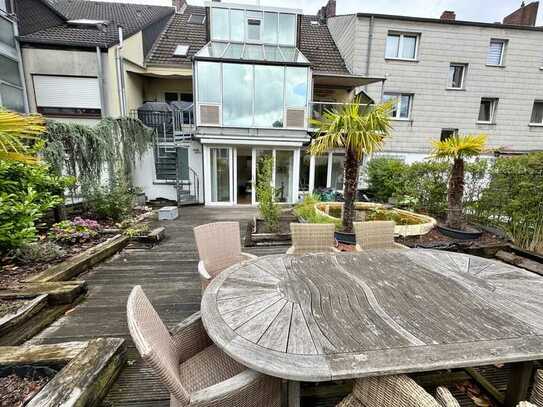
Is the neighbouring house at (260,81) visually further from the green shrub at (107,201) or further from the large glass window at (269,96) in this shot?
the green shrub at (107,201)

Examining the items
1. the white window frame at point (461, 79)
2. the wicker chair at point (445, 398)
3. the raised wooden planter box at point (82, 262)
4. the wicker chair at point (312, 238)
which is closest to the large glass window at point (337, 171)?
the white window frame at point (461, 79)

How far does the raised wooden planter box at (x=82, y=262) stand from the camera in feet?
9.06

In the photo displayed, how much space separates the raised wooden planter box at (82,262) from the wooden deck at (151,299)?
0.11m

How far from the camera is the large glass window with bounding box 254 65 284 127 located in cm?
790

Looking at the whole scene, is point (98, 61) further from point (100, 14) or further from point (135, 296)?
point (135, 296)

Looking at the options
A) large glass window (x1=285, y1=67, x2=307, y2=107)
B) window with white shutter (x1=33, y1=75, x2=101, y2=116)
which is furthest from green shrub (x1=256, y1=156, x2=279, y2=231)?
window with white shutter (x1=33, y1=75, x2=101, y2=116)

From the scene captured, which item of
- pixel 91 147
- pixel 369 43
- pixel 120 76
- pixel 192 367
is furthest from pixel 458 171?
pixel 120 76

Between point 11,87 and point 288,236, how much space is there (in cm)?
911

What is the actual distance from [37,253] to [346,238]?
4247mm

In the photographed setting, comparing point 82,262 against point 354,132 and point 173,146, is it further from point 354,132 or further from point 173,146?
point 173,146

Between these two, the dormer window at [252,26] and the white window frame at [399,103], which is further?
the white window frame at [399,103]

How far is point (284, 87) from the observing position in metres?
8.07

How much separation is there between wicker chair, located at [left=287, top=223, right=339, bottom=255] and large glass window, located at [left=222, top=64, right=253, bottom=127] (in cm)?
613

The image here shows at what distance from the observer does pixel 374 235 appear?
9.64 ft
